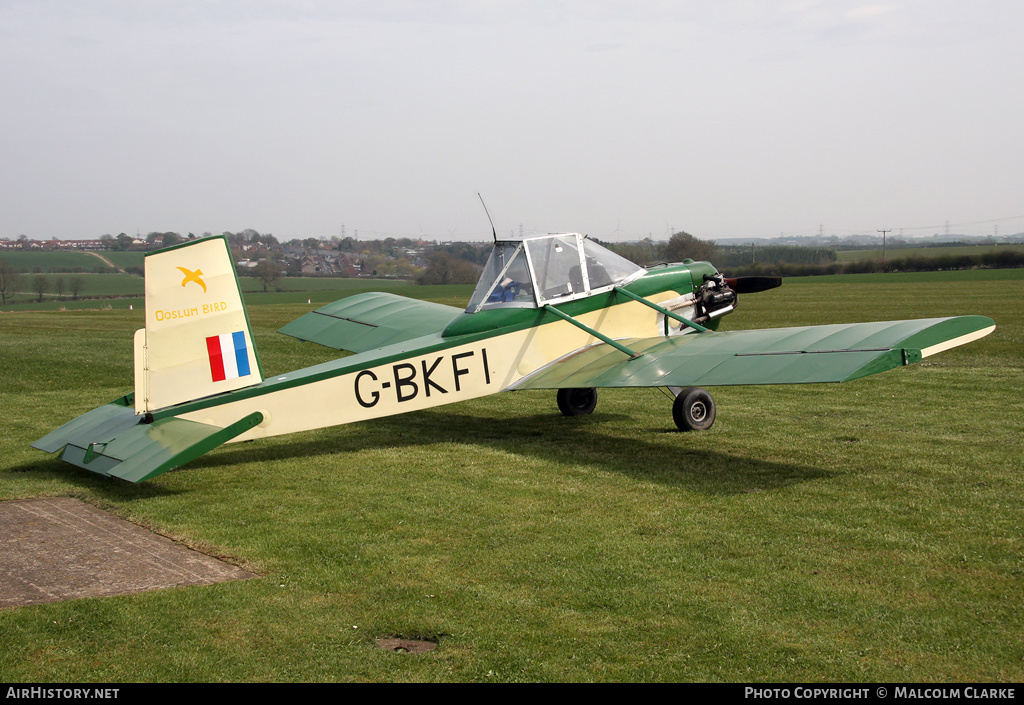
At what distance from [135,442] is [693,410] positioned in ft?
20.4

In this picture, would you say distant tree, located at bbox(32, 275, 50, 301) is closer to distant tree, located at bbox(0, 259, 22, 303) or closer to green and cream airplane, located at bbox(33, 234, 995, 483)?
distant tree, located at bbox(0, 259, 22, 303)

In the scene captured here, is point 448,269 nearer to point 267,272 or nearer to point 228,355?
point 228,355

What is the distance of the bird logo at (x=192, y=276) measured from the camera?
7703mm

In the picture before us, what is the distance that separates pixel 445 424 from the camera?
37.9ft

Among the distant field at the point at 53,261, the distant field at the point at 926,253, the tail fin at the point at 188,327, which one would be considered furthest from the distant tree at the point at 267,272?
the tail fin at the point at 188,327

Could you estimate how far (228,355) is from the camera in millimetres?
8211

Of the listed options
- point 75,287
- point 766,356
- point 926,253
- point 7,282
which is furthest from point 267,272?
point 766,356

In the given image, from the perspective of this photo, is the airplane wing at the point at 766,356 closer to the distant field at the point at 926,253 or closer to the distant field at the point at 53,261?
the distant field at the point at 926,253

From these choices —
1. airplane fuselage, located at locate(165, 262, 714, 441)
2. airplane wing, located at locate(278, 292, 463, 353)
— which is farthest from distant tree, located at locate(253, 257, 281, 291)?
airplane fuselage, located at locate(165, 262, 714, 441)

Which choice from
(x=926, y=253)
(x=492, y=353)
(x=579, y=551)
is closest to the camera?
(x=579, y=551)

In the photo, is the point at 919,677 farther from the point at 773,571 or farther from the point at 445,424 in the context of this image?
the point at 445,424

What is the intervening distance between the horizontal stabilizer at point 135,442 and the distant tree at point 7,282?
228 feet

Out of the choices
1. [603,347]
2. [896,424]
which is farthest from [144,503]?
[896,424]

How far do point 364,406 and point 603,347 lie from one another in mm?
3215
